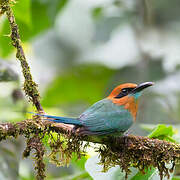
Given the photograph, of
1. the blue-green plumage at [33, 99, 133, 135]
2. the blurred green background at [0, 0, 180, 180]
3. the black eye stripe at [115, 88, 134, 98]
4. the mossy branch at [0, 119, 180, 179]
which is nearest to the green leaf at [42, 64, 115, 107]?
the blurred green background at [0, 0, 180, 180]

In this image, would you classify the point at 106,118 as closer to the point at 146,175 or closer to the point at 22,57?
the point at 146,175

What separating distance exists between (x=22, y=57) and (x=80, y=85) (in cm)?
326

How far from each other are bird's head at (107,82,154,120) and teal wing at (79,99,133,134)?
0.07 metres

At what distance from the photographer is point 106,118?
9.96ft

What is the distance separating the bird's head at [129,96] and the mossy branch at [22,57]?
35.6 inches

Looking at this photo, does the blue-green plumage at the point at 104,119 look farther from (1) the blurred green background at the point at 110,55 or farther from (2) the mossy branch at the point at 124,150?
(1) the blurred green background at the point at 110,55

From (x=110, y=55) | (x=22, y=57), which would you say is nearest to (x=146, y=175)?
(x=22, y=57)

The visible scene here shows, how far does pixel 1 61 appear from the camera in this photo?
3338 mm

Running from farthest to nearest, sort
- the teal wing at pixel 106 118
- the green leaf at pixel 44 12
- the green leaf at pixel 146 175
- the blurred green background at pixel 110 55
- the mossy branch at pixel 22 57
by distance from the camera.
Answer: the blurred green background at pixel 110 55, the green leaf at pixel 44 12, the teal wing at pixel 106 118, the green leaf at pixel 146 175, the mossy branch at pixel 22 57

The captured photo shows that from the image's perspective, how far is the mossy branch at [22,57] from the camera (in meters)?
2.62

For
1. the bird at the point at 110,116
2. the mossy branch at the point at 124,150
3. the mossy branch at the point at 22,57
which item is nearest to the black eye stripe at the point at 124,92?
the bird at the point at 110,116

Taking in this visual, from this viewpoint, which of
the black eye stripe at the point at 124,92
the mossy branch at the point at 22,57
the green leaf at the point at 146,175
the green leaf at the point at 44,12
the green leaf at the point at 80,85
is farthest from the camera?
the green leaf at the point at 80,85

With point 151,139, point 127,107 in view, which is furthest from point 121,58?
point 151,139

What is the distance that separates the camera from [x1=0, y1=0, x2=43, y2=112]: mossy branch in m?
2.62
